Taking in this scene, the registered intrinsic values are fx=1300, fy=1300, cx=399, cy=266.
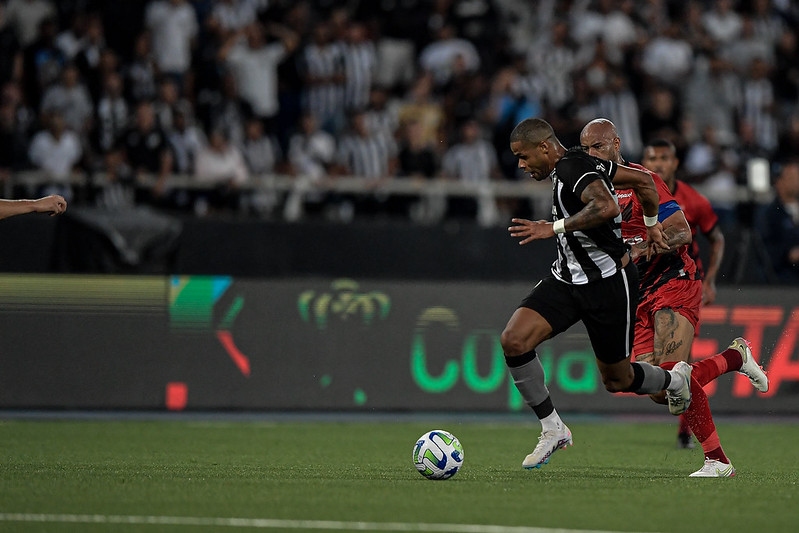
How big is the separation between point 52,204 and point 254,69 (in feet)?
27.9

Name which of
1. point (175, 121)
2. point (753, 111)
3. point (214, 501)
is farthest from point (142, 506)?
point (753, 111)

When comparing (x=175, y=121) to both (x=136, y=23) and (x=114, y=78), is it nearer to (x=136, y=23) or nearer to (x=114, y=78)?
(x=114, y=78)

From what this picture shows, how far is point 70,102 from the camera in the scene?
15.5 m

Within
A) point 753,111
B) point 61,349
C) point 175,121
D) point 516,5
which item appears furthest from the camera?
point 516,5

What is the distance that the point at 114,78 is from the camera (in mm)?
15383

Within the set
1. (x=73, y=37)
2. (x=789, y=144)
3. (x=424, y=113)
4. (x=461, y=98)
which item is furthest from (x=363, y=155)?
(x=789, y=144)

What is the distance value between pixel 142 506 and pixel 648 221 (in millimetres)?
3607

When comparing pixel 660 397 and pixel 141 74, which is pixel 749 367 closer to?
pixel 660 397

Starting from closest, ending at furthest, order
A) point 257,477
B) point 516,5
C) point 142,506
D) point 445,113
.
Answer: point 142,506
point 257,477
point 445,113
point 516,5

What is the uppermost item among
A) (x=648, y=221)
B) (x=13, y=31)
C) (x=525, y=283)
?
(x=13, y=31)

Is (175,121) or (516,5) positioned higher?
(516,5)

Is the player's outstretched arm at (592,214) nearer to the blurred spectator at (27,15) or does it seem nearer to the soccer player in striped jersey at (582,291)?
the soccer player in striped jersey at (582,291)

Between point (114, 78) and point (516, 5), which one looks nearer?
point (114, 78)

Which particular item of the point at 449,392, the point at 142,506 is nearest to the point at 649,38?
the point at 449,392
